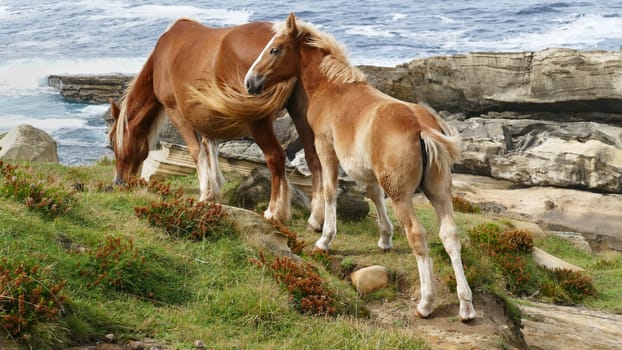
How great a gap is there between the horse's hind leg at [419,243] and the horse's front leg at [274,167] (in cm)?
A: 301

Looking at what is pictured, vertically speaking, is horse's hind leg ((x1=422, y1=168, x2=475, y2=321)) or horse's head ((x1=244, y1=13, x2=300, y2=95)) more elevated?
horse's head ((x1=244, y1=13, x2=300, y2=95))

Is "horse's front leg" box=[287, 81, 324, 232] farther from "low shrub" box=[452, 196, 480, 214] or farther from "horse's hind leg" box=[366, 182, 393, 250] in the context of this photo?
"low shrub" box=[452, 196, 480, 214]

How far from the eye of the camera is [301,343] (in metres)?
7.43

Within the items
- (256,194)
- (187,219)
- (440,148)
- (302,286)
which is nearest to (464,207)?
(256,194)

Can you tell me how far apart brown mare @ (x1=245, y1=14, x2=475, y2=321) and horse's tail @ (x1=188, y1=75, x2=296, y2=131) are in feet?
0.69

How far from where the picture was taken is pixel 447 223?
8.83m

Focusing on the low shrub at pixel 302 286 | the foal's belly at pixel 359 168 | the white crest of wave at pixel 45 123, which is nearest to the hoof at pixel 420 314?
the low shrub at pixel 302 286

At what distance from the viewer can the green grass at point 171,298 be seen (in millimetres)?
7145

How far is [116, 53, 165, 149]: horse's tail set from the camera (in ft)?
43.4

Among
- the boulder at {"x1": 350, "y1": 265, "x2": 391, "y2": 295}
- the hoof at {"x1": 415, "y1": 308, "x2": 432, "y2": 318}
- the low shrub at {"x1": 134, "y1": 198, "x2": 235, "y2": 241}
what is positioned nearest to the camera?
the hoof at {"x1": 415, "y1": 308, "x2": 432, "y2": 318}

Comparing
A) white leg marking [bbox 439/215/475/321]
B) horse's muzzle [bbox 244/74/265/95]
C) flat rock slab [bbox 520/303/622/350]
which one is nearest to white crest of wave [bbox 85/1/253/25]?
horse's muzzle [bbox 244/74/265/95]

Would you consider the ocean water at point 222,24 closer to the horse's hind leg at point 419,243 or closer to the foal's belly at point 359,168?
the foal's belly at point 359,168

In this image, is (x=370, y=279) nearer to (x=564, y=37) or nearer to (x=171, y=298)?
(x=171, y=298)

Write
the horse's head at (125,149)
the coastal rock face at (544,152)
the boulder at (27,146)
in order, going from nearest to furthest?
the horse's head at (125,149) < the coastal rock face at (544,152) < the boulder at (27,146)
